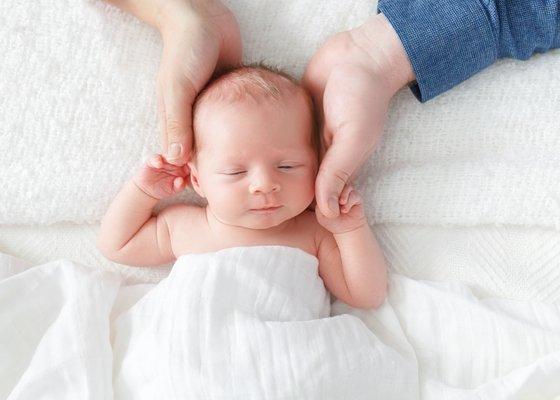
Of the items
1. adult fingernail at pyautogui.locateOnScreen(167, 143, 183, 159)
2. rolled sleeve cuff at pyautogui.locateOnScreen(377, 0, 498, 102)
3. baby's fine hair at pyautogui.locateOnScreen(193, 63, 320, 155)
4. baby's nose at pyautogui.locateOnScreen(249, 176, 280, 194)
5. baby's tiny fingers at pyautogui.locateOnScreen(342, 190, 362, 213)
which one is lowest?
baby's tiny fingers at pyautogui.locateOnScreen(342, 190, 362, 213)

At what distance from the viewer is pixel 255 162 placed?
1.25 meters

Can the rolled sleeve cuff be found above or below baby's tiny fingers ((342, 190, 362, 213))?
above

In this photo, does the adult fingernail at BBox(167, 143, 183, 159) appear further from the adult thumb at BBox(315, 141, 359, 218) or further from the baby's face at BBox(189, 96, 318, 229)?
the adult thumb at BBox(315, 141, 359, 218)

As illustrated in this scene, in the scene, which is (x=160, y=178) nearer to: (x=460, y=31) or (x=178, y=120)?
(x=178, y=120)

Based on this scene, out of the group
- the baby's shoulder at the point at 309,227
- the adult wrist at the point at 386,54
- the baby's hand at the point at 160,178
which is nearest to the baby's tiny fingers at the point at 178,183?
the baby's hand at the point at 160,178

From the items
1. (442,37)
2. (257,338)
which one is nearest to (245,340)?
(257,338)

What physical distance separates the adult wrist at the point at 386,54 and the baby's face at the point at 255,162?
19 centimetres

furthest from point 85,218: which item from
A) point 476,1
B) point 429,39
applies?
point 476,1

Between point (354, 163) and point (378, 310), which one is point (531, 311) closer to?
point (378, 310)

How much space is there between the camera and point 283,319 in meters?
1.23

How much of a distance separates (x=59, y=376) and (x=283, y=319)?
1.22 ft

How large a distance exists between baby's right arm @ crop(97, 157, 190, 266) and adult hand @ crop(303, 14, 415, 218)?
0.91 feet

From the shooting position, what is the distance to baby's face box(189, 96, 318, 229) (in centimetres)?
124

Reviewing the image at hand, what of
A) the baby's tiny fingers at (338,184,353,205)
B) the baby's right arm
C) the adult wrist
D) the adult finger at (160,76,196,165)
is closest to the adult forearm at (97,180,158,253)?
the baby's right arm
